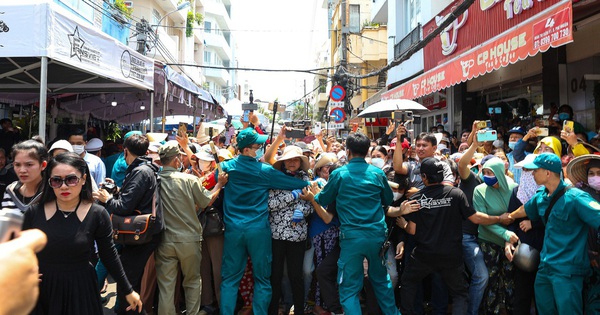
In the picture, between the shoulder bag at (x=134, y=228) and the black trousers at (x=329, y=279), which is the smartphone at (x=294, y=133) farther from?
the shoulder bag at (x=134, y=228)

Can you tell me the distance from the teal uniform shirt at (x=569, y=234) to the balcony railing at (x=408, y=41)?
1073 centimetres

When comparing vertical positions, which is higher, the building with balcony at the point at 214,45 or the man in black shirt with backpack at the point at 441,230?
the building with balcony at the point at 214,45

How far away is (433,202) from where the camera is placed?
4.17 m

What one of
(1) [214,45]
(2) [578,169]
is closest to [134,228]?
(2) [578,169]

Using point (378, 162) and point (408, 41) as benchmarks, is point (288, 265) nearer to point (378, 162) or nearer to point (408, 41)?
point (378, 162)

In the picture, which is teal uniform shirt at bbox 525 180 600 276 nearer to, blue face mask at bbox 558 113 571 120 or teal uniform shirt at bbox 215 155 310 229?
teal uniform shirt at bbox 215 155 310 229

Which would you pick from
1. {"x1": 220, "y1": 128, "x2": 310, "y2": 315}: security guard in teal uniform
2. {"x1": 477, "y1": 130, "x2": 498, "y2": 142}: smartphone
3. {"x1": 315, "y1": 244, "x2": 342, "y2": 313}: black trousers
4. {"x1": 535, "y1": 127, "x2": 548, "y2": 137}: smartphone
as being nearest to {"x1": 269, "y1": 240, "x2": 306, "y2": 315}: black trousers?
{"x1": 220, "y1": 128, "x2": 310, "y2": 315}: security guard in teal uniform

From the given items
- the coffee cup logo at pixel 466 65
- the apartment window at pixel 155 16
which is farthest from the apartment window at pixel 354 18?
the coffee cup logo at pixel 466 65

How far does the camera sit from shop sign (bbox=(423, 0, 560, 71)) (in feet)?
25.1

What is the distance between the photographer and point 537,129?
5578 mm

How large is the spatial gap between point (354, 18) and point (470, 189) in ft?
94.6

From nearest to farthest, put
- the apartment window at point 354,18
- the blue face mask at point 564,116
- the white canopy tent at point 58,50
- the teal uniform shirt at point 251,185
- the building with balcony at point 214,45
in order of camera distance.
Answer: the teal uniform shirt at point 251,185
the white canopy tent at point 58,50
the blue face mask at point 564,116
the apartment window at point 354,18
the building with balcony at point 214,45

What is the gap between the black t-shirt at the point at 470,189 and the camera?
458cm

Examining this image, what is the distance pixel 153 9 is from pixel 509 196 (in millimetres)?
24332
